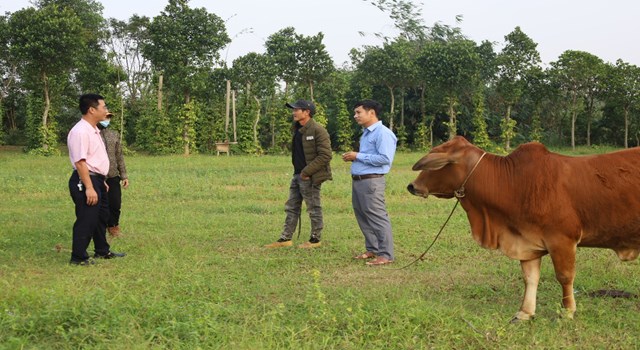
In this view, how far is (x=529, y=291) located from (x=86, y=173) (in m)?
4.74

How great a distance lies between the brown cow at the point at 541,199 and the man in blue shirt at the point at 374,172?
2.04 m

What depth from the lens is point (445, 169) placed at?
5055mm

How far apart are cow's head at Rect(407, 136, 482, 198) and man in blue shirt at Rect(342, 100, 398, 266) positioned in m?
2.02

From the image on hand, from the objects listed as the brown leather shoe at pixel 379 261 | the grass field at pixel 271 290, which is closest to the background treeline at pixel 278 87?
the grass field at pixel 271 290

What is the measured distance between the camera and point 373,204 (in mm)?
7246

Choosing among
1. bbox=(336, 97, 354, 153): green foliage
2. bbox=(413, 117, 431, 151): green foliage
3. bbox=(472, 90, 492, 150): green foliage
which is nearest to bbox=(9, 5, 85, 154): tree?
bbox=(336, 97, 354, 153): green foliage

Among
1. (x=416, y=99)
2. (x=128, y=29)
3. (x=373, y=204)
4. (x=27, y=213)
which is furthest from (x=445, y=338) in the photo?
(x=128, y=29)

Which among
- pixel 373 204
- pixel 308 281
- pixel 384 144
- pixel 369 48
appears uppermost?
pixel 369 48

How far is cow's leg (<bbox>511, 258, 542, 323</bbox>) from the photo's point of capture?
191 inches

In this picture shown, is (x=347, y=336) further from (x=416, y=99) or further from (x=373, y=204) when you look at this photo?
(x=416, y=99)

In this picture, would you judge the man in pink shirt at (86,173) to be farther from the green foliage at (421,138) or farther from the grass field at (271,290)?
the green foliage at (421,138)

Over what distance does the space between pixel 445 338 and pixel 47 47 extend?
25119 millimetres

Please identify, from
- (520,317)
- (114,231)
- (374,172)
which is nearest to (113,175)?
(114,231)

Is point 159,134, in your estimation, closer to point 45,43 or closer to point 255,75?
point 255,75
